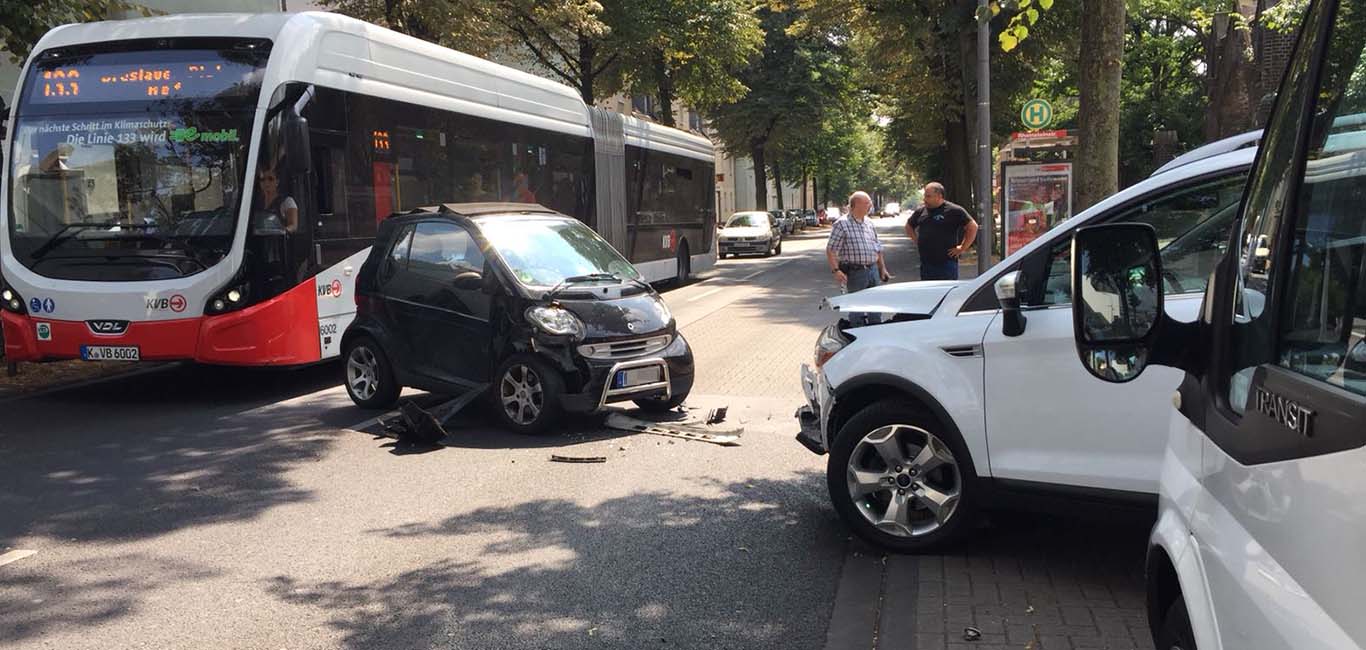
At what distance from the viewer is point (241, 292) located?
927 cm

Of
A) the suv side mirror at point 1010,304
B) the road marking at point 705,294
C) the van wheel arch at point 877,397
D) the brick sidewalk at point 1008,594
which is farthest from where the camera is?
the road marking at point 705,294

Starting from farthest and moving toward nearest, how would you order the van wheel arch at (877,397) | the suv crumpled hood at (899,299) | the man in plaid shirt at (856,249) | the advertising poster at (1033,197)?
the advertising poster at (1033,197) < the man in plaid shirt at (856,249) < the suv crumpled hood at (899,299) < the van wheel arch at (877,397)

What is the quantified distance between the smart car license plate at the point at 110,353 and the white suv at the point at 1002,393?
21.3 ft

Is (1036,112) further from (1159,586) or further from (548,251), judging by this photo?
(1159,586)

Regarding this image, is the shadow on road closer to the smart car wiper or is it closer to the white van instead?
the white van

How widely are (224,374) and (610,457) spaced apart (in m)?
6.24

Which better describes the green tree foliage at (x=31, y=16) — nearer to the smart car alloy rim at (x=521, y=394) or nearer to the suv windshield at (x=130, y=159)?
the suv windshield at (x=130, y=159)

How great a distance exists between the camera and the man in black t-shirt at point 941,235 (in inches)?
434

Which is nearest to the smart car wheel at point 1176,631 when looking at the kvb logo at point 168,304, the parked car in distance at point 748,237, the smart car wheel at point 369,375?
the smart car wheel at point 369,375

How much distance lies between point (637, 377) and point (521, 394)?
2.84 ft

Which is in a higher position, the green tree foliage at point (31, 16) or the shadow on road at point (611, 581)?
the green tree foliage at point (31, 16)

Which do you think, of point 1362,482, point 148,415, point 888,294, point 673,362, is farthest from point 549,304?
point 1362,482

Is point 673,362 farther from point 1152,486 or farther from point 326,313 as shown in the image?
point 1152,486

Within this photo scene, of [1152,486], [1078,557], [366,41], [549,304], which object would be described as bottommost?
[1078,557]
